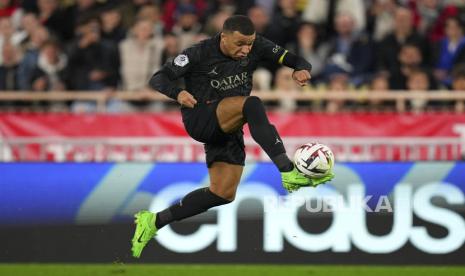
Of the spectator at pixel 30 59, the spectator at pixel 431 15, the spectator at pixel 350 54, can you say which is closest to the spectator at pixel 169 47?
the spectator at pixel 30 59

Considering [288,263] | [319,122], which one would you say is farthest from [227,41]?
[319,122]

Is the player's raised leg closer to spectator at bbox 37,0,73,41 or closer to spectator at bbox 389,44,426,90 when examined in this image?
spectator at bbox 389,44,426,90

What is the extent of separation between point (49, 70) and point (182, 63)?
23.3ft

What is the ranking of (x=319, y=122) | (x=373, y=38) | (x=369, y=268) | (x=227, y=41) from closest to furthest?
1. (x=227, y=41)
2. (x=369, y=268)
3. (x=319, y=122)
4. (x=373, y=38)

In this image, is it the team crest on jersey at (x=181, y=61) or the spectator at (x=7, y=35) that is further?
the spectator at (x=7, y=35)

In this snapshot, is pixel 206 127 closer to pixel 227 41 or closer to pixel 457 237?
pixel 227 41

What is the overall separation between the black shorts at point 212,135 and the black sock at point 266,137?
499mm

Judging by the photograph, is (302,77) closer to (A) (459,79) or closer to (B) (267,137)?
(B) (267,137)

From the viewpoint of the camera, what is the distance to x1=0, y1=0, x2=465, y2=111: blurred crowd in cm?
1545

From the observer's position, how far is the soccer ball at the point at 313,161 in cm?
909

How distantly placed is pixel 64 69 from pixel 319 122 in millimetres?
3995

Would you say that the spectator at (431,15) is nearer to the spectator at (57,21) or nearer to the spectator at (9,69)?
the spectator at (57,21)

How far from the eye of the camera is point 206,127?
9.70 meters

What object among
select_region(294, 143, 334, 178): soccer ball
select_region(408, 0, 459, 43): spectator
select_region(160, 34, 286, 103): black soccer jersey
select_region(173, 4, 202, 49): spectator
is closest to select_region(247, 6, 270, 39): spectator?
select_region(173, 4, 202, 49): spectator
